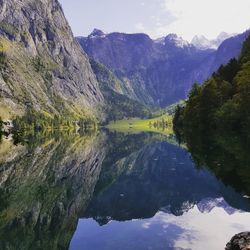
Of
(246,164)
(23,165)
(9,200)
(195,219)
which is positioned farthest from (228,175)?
(23,165)

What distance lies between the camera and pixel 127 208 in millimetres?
44000

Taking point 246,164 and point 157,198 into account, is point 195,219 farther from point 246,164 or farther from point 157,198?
point 246,164

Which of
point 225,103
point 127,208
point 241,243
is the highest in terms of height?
point 225,103

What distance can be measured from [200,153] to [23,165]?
40121mm

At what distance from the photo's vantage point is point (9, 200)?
51344 millimetres

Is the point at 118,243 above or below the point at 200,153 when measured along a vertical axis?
below

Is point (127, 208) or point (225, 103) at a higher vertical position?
point (225, 103)

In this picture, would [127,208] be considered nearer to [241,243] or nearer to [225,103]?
[241,243]

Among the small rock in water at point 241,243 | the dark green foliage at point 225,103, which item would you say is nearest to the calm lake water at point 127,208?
the small rock in water at point 241,243

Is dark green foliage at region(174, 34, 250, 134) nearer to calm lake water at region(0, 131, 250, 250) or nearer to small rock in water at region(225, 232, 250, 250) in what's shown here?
calm lake water at region(0, 131, 250, 250)

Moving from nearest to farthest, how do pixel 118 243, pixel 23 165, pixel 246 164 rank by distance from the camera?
pixel 118 243, pixel 246 164, pixel 23 165

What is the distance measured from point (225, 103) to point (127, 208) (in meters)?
Answer: 71.3

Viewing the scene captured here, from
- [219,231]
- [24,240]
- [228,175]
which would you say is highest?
[228,175]

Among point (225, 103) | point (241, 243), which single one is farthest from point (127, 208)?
point (225, 103)
